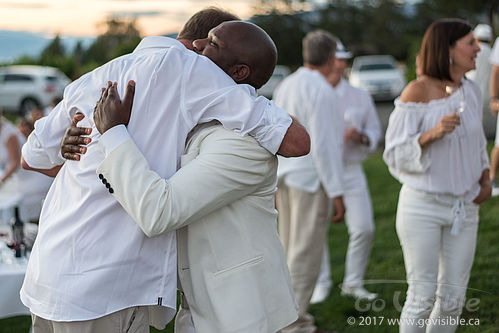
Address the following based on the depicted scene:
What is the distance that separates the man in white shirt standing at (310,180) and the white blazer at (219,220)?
2.41m

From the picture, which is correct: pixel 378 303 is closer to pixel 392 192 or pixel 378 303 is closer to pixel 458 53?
pixel 458 53

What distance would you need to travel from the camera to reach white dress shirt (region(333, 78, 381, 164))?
18.5 ft

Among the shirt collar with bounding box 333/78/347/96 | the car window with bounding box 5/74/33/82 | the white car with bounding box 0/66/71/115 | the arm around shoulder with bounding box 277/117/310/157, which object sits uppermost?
the arm around shoulder with bounding box 277/117/310/157

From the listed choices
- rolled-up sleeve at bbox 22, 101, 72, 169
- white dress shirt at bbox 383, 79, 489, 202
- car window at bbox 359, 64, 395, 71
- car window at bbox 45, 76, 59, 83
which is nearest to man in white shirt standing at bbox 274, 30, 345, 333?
white dress shirt at bbox 383, 79, 489, 202

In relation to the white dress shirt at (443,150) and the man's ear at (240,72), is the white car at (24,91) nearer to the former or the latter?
the white dress shirt at (443,150)

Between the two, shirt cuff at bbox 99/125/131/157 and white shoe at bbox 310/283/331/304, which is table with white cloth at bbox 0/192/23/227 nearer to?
white shoe at bbox 310/283/331/304

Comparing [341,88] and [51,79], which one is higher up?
[341,88]

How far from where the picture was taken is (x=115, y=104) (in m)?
2.00

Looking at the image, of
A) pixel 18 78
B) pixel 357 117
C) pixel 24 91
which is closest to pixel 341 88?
pixel 357 117

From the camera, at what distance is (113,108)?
2.00 m

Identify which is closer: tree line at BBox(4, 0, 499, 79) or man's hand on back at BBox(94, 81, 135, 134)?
man's hand on back at BBox(94, 81, 135, 134)

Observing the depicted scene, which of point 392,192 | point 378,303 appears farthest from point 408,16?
point 378,303

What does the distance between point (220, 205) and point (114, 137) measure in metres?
0.41

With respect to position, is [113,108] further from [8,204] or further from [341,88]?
[8,204]
